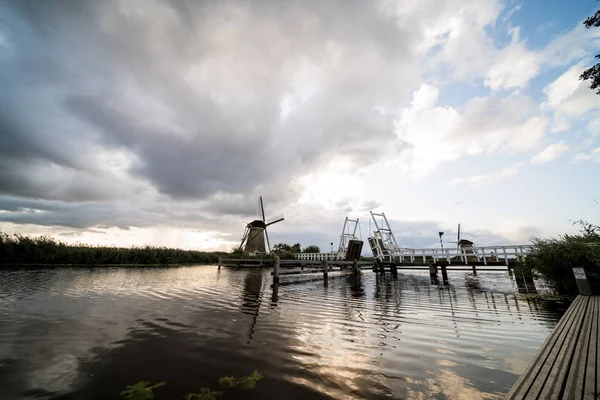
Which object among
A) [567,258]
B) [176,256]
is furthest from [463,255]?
[176,256]

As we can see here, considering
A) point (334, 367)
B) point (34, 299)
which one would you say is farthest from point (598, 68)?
point (34, 299)

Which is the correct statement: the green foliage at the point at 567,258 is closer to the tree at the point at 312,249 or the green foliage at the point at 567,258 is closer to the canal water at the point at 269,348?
the canal water at the point at 269,348

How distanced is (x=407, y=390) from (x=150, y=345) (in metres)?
5.13

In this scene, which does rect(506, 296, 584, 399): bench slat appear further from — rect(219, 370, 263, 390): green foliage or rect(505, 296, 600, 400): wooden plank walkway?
rect(219, 370, 263, 390): green foliage

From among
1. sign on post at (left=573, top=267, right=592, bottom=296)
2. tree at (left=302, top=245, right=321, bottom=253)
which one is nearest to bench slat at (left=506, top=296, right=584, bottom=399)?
sign on post at (left=573, top=267, right=592, bottom=296)

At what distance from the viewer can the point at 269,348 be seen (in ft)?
17.1

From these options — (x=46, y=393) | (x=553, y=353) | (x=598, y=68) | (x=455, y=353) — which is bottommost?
(x=46, y=393)

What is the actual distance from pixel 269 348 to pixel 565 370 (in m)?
4.73

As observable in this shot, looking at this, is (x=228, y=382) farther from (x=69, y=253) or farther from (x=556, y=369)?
(x=69, y=253)

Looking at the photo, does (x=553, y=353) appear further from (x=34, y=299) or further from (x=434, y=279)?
(x=434, y=279)

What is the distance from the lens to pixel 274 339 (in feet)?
19.0

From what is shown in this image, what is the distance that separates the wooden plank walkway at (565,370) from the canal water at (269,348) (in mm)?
491

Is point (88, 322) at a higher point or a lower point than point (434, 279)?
lower

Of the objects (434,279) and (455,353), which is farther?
(434,279)
